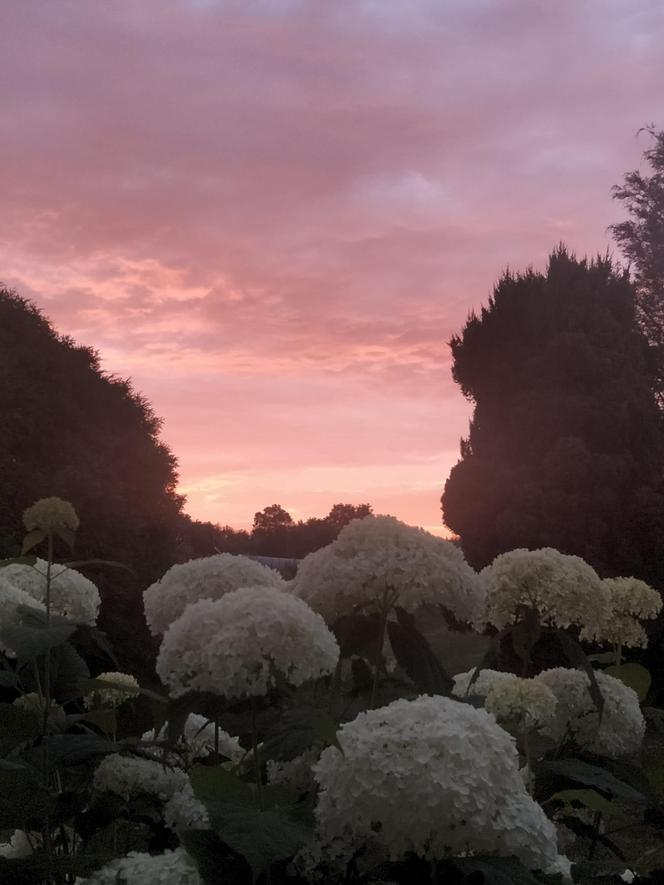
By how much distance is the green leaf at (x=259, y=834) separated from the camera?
1.99 m

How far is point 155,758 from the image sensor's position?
3.00 meters

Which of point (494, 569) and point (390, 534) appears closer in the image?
point (390, 534)

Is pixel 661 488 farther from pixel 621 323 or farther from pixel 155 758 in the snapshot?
pixel 155 758

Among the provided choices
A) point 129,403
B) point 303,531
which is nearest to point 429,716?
point 129,403

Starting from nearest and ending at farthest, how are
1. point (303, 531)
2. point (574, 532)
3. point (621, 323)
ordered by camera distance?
point (574, 532) < point (621, 323) < point (303, 531)

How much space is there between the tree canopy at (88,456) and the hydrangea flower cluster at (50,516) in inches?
399

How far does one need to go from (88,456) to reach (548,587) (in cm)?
1199

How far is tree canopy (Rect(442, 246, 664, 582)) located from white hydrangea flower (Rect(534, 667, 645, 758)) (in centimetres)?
1464

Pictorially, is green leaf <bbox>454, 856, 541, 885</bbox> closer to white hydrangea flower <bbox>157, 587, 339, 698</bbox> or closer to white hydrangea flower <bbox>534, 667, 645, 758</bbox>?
white hydrangea flower <bbox>157, 587, 339, 698</bbox>

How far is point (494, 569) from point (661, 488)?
53.6 ft

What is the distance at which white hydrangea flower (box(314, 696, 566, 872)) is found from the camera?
2.15 meters

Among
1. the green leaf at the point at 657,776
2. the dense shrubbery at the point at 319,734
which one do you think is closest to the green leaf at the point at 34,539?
the dense shrubbery at the point at 319,734

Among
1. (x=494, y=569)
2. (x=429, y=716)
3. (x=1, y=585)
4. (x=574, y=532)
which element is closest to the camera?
(x=429, y=716)

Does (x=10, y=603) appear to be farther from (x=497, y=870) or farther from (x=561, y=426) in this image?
(x=561, y=426)
